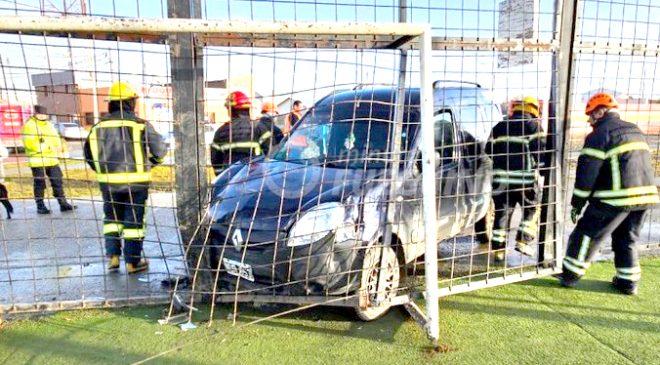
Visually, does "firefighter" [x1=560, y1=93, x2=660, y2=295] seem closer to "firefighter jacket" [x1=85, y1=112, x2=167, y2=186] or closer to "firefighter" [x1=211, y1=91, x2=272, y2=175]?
"firefighter" [x1=211, y1=91, x2=272, y2=175]

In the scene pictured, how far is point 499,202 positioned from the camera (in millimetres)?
5098

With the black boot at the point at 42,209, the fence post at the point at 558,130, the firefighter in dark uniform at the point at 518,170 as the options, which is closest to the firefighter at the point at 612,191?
the fence post at the point at 558,130

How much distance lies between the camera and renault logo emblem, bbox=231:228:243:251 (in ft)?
10.7

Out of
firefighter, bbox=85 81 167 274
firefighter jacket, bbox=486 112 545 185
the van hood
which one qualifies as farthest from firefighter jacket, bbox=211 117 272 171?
firefighter jacket, bbox=486 112 545 185

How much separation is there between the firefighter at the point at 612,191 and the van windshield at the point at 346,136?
5.08 feet

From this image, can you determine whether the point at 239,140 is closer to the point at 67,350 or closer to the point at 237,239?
the point at 237,239

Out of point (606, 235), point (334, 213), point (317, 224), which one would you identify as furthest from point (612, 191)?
point (317, 224)

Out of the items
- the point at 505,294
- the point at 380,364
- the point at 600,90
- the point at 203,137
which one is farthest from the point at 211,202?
the point at 600,90

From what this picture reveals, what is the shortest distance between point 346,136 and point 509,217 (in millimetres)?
2276

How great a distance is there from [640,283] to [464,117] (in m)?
2.29

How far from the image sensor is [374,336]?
3.22 metres

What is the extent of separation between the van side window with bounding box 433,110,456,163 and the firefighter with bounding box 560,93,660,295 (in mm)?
1134

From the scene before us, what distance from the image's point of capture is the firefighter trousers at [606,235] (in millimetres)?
3836

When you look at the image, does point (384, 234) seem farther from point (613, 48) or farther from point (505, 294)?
point (613, 48)
